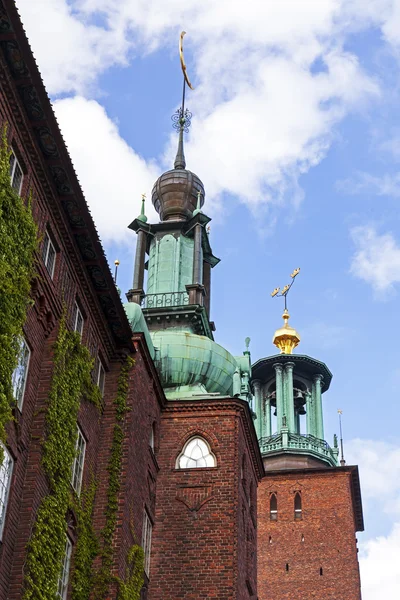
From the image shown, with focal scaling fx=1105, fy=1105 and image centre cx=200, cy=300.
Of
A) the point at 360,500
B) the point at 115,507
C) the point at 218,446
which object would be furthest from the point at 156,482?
the point at 360,500

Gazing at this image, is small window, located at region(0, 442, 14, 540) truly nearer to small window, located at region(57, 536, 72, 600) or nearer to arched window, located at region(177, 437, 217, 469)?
small window, located at region(57, 536, 72, 600)

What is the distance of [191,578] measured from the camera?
1104 inches

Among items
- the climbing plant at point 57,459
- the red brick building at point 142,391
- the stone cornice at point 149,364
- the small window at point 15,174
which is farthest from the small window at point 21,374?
the stone cornice at point 149,364

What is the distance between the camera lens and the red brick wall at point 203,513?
2800 cm

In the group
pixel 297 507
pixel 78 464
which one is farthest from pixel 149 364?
pixel 297 507

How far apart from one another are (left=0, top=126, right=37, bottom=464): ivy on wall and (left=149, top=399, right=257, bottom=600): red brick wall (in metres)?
9.75

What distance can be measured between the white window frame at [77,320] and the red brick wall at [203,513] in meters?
6.43

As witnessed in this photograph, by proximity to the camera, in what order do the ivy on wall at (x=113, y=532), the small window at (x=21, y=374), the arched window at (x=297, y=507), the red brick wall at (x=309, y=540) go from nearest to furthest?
the small window at (x=21, y=374) < the ivy on wall at (x=113, y=532) < the red brick wall at (x=309, y=540) < the arched window at (x=297, y=507)

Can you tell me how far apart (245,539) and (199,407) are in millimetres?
3852

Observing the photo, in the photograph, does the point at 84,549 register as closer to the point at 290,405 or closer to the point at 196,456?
the point at 196,456

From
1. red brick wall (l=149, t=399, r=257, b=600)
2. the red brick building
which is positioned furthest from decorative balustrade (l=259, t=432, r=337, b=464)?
red brick wall (l=149, t=399, r=257, b=600)

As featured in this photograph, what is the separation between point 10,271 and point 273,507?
3791cm

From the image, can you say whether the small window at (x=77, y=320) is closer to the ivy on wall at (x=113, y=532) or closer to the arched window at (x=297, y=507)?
the ivy on wall at (x=113, y=532)

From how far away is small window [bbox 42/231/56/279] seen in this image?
23148 mm
